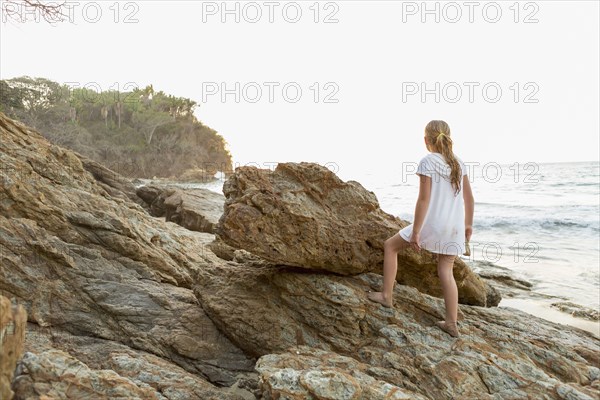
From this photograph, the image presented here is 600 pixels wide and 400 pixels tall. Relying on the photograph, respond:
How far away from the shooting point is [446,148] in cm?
383

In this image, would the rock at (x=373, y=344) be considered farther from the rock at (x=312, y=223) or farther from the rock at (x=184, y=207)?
the rock at (x=184, y=207)

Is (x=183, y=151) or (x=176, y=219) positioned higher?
(x=183, y=151)

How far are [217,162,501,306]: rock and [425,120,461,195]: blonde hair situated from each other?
787 mm

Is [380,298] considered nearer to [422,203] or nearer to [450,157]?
[422,203]

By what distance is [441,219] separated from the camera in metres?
3.75

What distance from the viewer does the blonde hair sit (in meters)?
3.77

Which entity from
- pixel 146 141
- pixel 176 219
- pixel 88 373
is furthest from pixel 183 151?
pixel 88 373

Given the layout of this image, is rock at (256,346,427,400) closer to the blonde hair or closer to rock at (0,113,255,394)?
rock at (0,113,255,394)

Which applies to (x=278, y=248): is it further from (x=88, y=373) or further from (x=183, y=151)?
(x=183, y=151)

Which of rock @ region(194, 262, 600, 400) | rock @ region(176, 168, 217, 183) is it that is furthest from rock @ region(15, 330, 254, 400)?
rock @ region(176, 168, 217, 183)

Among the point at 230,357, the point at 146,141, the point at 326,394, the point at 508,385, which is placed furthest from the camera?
the point at 146,141

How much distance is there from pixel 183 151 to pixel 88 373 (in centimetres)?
5034

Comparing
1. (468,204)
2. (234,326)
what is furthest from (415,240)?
(234,326)

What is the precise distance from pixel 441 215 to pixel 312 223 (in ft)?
3.74
